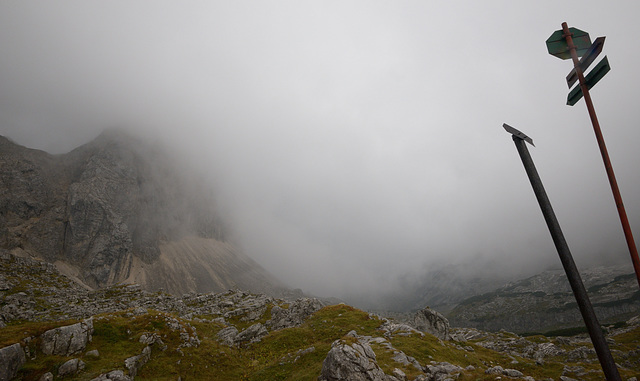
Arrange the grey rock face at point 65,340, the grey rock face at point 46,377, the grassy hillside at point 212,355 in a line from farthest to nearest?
the grey rock face at point 65,340 < the grassy hillside at point 212,355 < the grey rock face at point 46,377

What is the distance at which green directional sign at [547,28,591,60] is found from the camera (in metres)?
10.8


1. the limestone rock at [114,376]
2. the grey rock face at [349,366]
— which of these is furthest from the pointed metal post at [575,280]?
the limestone rock at [114,376]

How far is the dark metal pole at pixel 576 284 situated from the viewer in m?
9.45

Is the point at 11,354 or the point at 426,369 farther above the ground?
the point at 11,354

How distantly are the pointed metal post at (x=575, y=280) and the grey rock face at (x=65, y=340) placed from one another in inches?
1683

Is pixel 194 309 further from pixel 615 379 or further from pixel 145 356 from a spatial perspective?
pixel 615 379

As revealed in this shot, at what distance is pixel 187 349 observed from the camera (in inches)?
1380

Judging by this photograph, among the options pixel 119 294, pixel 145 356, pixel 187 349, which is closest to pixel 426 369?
pixel 187 349

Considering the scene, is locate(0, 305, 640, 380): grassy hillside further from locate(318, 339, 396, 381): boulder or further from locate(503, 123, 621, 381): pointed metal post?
locate(503, 123, 621, 381): pointed metal post

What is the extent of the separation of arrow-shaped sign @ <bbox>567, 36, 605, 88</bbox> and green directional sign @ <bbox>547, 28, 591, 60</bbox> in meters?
0.75

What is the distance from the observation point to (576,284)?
406 inches

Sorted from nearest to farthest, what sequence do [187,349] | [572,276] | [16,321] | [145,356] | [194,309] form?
[572,276]
[145,356]
[187,349]
[16,321]
[194,309]

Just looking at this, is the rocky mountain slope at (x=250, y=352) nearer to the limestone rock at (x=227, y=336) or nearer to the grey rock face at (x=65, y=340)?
the grey rock face at (x=65, y=340)

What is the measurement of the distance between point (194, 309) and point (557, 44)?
10845cm
